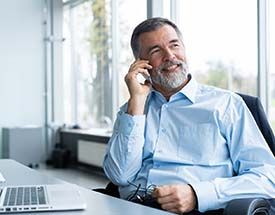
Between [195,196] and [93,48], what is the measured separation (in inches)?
177

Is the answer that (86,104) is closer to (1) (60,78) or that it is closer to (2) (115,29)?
(1) (60,78)

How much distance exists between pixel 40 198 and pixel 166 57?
0.99 metres

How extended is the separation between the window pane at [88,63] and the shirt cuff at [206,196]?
3.94m

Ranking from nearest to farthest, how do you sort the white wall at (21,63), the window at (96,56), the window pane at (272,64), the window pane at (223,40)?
the window pane at (272,64) → the window pane at (223,40) → the window at (96,56) → the white wall at (21,63)

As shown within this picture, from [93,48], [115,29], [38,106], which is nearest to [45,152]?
[38,106]

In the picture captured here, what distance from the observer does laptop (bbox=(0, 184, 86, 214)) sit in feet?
4.28

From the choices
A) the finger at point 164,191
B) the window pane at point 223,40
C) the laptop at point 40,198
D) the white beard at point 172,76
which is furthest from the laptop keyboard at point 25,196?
the window pane at point 223,40

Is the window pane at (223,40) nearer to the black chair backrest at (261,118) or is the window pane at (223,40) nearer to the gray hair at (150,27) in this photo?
the gray hair at (150,27)

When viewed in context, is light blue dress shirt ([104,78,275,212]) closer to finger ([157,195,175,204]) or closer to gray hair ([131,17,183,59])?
finger ([157,195,175,204])

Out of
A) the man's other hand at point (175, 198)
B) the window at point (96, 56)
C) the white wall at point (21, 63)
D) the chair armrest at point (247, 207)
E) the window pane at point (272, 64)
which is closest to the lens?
the chair armrest at point (247, 207)

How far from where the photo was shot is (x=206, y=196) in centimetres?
181

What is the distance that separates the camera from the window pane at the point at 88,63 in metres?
5.81

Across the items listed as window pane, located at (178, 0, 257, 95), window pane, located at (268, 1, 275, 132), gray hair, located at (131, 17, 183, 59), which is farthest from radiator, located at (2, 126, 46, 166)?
gray hair, located at (131, 17, 183, 59)

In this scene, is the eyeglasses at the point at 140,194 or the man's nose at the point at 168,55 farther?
the man's nose at the point at 168,55
